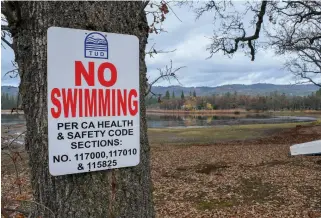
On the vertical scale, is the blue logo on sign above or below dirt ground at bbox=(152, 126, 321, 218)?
above

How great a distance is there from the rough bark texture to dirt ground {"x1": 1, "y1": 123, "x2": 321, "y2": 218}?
128 inches

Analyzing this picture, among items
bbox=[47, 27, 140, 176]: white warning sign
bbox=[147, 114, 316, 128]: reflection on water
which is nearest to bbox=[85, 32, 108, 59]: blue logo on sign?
bbox=[47, 27, 140, 176]: white warning sign

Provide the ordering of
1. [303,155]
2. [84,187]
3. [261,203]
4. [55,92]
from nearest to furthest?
[55,92], [84,187], [261,203], [303,155]

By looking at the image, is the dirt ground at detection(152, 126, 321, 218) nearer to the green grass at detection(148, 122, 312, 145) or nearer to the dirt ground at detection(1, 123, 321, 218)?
the dirt ground at detection(1, 123, 321, 218)

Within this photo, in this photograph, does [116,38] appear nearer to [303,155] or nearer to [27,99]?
[27,99]

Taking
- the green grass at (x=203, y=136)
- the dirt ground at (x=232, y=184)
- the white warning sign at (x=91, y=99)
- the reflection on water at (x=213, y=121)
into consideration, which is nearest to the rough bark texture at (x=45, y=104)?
the white warning sign at (x=91, y=99)

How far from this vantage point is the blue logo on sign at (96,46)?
5.64ft

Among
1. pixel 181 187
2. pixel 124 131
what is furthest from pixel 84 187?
pixel 181 187

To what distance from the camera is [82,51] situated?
171 centimetres

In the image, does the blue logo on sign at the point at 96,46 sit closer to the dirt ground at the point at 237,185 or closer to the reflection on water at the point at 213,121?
the dirt ground at the point at 237,185

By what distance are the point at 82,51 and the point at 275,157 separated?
13.9 m

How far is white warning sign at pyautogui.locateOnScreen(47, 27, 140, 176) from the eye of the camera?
65.5 inches

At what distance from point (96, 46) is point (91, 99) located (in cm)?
26

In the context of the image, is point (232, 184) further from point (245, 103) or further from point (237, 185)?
point (245, 103)
